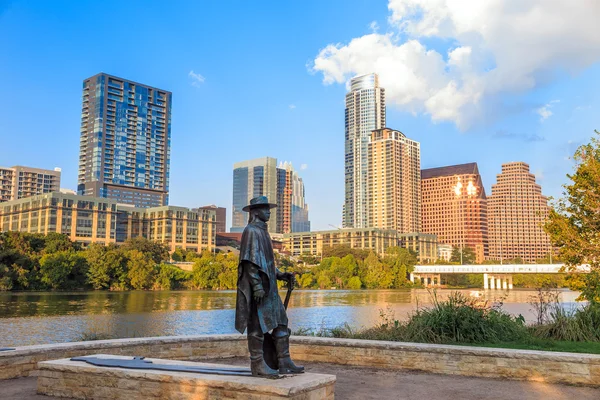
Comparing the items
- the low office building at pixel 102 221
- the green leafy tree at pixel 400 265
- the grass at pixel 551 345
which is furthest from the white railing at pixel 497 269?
the grass at pixel 551 345

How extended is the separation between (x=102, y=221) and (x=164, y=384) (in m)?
131

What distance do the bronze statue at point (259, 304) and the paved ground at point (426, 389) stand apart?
1.37 meters

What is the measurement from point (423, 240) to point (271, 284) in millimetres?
182733

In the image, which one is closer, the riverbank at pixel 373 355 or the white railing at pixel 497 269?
the riverbank at pixel 373 355

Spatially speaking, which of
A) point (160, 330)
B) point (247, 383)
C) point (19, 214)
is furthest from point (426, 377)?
Result: point (19, 214)

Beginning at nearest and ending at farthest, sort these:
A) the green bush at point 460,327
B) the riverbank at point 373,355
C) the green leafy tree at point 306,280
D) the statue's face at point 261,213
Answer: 1. the statue's face at point 261,213
2. the riverbank at point 373,355
3. the green bush at point 460,327
4. the green leafy tree at point 306,280

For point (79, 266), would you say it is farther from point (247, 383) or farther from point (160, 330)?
point (247, 383)

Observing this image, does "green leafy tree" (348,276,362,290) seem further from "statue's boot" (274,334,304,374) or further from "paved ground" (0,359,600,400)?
"statue's boot" (274,334,304,374)

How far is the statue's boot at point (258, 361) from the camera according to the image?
23.6 ft

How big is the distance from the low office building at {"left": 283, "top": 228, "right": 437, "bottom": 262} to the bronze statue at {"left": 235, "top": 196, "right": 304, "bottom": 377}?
6222 inches

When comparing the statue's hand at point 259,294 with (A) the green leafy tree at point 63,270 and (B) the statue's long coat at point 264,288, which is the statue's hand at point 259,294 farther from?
(A) the green leafy tree at point 63,270

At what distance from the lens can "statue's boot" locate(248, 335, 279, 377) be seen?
23.6ft

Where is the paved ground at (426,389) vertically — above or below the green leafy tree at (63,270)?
below

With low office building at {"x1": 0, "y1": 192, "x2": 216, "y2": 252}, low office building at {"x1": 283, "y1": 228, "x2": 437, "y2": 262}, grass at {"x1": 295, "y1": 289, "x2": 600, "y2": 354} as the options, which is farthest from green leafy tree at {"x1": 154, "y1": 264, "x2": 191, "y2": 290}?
low office building at {"x1": 283, "y1": 228, "x2": 437, "y2": 262}
